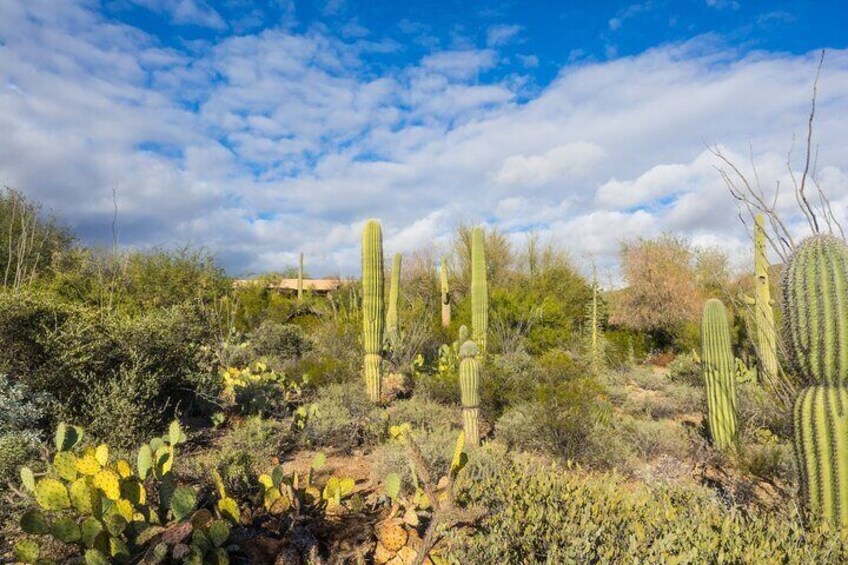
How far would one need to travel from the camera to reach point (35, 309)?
5711 millimetres

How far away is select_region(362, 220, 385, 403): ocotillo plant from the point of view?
8.92 metres

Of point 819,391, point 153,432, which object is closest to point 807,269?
point 819,391

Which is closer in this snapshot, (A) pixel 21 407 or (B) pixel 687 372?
(A) pixel 21 407

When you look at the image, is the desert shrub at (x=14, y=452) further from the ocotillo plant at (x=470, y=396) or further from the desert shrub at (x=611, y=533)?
the ocotillo plant at (x=470, y=396)

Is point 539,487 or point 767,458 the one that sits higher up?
point 539,487

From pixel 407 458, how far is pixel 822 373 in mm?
3124

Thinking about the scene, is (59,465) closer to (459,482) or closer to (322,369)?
(459,482)

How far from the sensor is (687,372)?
1263 cm

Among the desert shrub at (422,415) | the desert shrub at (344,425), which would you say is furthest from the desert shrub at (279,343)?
the desert shrub at (344,425)

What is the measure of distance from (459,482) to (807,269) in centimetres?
276

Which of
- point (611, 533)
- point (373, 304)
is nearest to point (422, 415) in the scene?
point (373, 304)

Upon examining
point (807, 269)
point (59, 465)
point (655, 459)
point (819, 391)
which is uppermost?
point (807, 269)

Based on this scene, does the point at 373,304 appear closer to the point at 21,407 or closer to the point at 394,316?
the point at 394,316

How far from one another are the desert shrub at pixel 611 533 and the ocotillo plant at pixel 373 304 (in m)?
5.33
